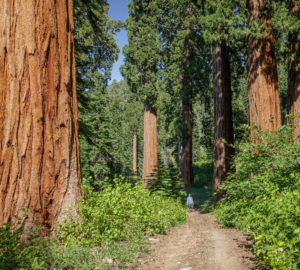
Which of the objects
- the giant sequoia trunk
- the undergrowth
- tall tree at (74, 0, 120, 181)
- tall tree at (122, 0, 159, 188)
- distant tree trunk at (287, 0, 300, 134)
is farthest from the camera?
tall tree at (74, 0, 120, 181)

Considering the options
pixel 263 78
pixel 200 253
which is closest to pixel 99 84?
pixel 263 78

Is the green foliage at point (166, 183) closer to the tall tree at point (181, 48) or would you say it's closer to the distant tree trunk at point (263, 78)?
the distant tree trunk at point (263, 78)

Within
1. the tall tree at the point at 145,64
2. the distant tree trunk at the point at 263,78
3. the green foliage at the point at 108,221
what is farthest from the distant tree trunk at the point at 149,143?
the green foliage at the point at 108,221

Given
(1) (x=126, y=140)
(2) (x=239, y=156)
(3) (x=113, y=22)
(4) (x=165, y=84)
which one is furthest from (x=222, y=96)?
(1) (x=126, y=140)

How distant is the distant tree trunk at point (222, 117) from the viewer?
10.6m

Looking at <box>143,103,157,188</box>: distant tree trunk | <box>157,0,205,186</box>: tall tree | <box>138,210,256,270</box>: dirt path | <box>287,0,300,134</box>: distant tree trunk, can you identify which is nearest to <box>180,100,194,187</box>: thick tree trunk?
<box>157,0,205,186</box>: tall tree

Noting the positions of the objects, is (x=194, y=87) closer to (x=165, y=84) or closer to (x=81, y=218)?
(x=165, y=84)

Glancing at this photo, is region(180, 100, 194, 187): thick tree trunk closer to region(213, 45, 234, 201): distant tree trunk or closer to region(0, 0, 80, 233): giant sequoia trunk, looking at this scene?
region(213, 45, 234, 201): distant tree trunk

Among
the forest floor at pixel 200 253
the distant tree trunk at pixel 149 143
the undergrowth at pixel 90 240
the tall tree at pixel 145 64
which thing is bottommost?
the forest floor at pixel 200 253

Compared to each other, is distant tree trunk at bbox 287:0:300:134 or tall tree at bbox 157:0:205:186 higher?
tall tree at bbox 157:0:205:186

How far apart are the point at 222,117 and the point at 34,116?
7.83 metres

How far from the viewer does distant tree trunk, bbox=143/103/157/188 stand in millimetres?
14602

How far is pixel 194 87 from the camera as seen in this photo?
16000 millimetres

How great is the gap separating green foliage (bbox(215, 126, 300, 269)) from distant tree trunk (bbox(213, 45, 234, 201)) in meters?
3.84
